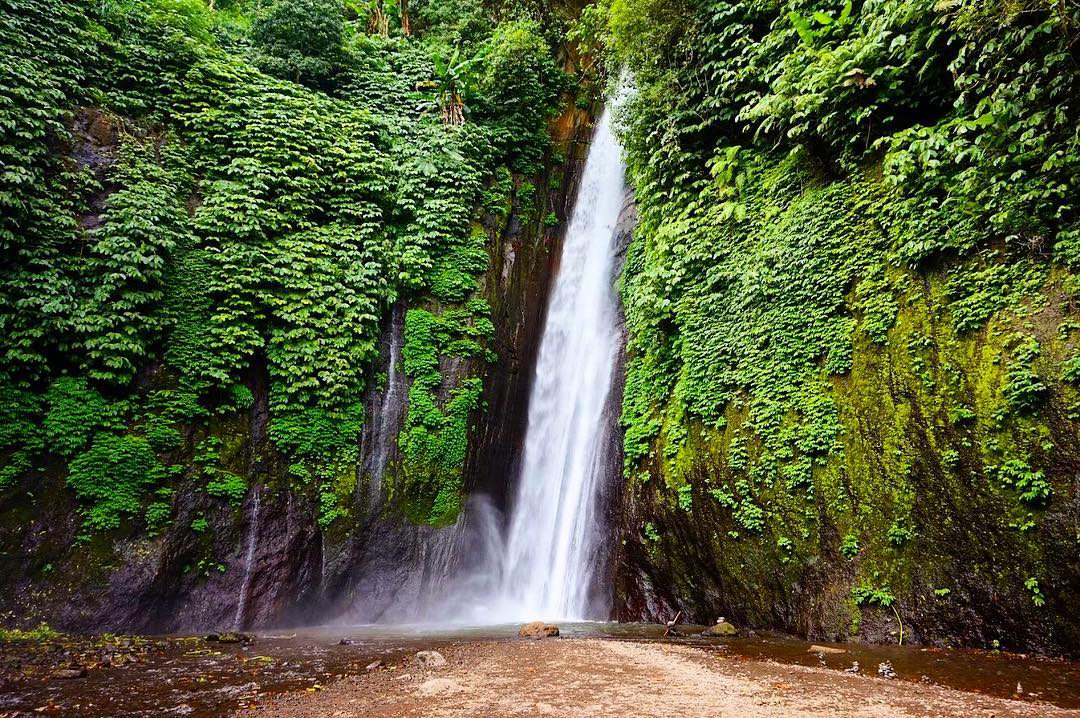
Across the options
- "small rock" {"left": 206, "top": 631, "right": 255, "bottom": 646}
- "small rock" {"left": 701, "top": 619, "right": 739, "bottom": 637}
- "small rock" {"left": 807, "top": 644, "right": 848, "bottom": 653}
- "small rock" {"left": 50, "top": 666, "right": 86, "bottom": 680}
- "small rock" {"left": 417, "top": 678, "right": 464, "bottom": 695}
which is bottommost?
"small rock" {"left": 206, "top": 631, "right": 255, "bottom": 646}

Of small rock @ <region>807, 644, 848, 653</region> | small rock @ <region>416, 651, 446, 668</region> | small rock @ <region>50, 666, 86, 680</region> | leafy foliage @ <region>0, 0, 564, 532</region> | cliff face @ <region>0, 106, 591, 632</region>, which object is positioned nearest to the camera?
small rock @ <region>50, 666, 86, 680</region>

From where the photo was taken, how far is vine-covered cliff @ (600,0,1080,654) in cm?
527

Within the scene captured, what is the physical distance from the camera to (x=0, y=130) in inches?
320

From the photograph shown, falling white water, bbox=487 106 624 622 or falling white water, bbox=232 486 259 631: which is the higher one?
falling white water, bbox=487 106 624 622

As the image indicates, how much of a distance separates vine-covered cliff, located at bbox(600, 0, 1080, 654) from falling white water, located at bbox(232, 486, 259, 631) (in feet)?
20.8

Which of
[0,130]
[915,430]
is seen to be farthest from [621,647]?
[0,130]

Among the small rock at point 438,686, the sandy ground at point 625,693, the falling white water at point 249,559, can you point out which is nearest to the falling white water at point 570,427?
the falling white water at point 249,559

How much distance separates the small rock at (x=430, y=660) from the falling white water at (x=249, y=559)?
16.6 ft

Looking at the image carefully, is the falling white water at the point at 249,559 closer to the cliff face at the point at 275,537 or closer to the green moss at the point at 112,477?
the cliff face at the point at 275,537

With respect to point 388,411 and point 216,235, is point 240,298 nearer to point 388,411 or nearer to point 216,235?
point 216,235

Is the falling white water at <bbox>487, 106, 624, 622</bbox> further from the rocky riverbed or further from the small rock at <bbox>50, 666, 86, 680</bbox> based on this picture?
the small rock at <bbox>50, 666, 86, 680</bbox>

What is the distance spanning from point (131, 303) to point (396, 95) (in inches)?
314

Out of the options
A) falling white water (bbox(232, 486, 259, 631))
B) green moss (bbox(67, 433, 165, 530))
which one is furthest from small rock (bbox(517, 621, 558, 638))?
green moss (bbox(67, 433, 165, 530))

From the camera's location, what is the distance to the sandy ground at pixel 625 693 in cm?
359
